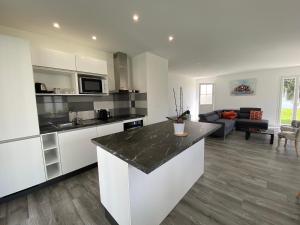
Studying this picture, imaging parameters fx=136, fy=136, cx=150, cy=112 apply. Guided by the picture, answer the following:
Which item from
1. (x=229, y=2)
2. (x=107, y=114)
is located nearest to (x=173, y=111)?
Result: (x=107, y=114)

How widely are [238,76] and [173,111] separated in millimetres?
3700

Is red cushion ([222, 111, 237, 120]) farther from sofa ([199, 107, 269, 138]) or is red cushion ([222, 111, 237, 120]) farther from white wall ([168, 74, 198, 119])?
white wall ([168, 74, 198, 119])

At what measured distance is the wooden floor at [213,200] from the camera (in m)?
1.57

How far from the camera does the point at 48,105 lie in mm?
2578

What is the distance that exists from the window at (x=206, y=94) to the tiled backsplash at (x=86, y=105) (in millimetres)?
5661

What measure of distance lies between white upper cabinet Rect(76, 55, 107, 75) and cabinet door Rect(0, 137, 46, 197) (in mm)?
1472

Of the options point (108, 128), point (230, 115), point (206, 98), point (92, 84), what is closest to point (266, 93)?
point (230, 115)

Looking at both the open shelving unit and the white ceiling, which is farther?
the open shelving unit

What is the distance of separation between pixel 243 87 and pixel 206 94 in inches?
75.7

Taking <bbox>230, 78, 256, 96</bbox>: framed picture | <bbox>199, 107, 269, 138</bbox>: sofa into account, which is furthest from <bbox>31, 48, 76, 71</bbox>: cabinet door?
<bbox>230, 78, 256, 96</bbox>: framed picture

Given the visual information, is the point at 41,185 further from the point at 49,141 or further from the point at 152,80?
the point at 152,80

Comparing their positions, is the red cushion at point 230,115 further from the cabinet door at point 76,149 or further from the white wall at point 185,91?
the cabinet door at point 76,149

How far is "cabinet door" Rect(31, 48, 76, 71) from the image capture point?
7.13 feet

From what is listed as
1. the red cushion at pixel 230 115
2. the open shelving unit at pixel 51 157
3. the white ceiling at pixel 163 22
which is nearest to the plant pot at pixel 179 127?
the white ceiling at pixel 163 22
